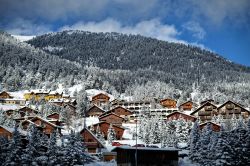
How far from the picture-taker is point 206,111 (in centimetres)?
11806

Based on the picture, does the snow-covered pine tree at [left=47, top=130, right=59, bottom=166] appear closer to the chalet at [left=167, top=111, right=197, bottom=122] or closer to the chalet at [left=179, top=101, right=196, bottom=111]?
the chalet at [left=167, top=111, right=197, bottom=122]

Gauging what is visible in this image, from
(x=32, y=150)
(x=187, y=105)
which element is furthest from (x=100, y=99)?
(x=32, y=150)

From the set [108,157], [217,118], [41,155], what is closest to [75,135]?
[41,155]

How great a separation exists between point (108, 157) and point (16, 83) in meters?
131

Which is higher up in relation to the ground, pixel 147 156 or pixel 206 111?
pixel 206 111

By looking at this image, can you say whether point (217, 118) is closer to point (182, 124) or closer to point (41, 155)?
point (182, 124)

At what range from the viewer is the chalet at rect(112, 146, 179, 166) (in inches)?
2188

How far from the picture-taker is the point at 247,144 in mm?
50219

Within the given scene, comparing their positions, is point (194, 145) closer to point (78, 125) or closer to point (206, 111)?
point (78, 125)

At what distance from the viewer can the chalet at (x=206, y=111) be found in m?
117

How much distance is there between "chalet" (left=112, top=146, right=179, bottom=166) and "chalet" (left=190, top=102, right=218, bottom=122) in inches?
2431

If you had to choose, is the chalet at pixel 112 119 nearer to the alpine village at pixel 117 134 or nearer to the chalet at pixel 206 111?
the alpine village at pixel 117 134

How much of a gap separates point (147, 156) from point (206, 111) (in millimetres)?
65363

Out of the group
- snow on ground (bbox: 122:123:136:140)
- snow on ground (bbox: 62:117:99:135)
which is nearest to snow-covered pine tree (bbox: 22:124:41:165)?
snow on ground (bbox: 62:117:99:135)
